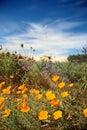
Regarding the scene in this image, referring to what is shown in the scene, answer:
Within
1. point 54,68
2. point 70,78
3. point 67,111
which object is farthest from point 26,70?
point 67,111

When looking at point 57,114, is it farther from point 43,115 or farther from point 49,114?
point 49,114

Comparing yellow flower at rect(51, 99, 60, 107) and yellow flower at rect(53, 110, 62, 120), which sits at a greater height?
yellow flower at rect(51, 99, 60, 107)

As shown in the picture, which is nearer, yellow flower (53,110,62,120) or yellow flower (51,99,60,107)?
yellow flower (53,110,62,120)

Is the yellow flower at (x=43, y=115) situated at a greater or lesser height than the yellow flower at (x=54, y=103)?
lesser

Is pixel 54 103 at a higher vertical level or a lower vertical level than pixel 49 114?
higher

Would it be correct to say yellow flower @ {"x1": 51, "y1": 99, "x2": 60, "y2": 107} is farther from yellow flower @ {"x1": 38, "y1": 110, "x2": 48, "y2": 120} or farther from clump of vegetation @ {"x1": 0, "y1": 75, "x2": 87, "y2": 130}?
yellow flower @ {"x1": 38, "y1": 110, "x2": 48, "y2": 120}

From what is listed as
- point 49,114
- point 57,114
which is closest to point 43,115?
point 57,114

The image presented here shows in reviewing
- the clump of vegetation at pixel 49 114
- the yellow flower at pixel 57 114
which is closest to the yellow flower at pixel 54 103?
the clump of vegetation at pixel 49 114

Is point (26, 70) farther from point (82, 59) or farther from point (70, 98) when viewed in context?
point (70, 98)

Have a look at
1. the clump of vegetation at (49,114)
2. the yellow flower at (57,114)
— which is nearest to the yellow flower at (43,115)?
the clump of vegetation at (49,114)

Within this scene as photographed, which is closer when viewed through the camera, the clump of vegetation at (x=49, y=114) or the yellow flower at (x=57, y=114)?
the yellow flower at (x=57, y=114)

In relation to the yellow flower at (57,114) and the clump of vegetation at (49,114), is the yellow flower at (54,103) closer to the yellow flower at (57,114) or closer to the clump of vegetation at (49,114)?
the clump of vegetation at (49,114)

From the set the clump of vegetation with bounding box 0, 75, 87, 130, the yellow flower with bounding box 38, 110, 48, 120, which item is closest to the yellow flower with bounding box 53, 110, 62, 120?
the clump of vegetation with bounding box 0, 75, 87, 130

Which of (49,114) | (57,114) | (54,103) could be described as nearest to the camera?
(57,114)
